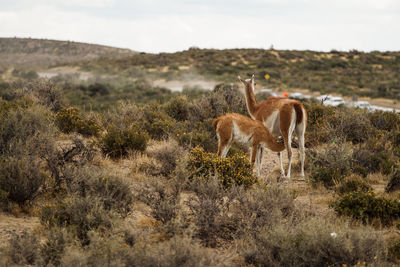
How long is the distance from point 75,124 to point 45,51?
8838cm

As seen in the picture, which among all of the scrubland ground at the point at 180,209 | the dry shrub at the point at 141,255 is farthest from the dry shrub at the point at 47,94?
the dry shrub at the point at 141,255

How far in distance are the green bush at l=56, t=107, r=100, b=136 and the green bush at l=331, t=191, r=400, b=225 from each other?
7456mm

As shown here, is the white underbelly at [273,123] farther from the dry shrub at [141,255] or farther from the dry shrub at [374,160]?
the dry shrub at [141,255]

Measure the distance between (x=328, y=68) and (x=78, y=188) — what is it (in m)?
54.7

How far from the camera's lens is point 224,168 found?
302 inches

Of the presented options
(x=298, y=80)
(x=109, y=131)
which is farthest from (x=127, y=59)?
(x=109, y=131)

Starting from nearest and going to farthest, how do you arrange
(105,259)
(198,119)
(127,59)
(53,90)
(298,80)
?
1. (105,259)
2. (198,119)
3. (53,90)
4. (298,80)
5. (127,59)

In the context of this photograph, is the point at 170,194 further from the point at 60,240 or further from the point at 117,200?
the point at 60,240

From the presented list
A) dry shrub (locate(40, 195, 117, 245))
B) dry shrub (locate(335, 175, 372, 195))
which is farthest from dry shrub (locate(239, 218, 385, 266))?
dry shrub (locate(335, 175, 372, 195))

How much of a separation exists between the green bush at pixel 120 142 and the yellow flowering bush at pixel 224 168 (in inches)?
85.0

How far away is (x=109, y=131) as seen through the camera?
32.3ft

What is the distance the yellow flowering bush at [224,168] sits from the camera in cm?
754

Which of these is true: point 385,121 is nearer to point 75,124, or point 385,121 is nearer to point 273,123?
point 273,123

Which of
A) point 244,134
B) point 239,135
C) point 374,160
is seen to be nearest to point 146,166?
point 239,135
